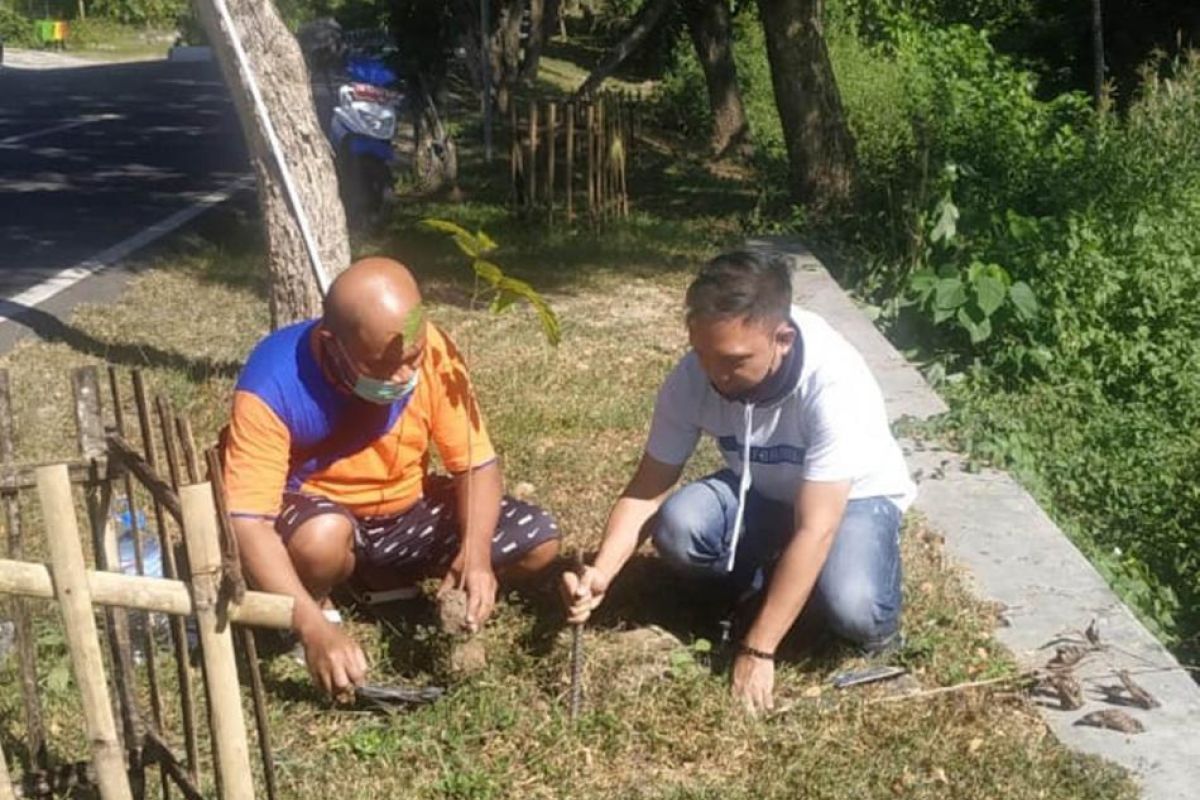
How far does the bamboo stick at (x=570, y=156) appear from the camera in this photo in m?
11.7

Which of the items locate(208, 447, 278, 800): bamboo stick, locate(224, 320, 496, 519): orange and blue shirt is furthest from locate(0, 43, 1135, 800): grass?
locate(208, 447, 278, 800): bamboo stick

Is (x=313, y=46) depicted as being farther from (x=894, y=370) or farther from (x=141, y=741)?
(x=141, y=741)

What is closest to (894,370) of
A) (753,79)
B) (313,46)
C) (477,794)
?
(477,794)

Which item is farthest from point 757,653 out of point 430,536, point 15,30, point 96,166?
point 15,30

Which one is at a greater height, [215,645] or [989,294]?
[215,645]

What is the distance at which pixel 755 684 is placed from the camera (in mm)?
4219

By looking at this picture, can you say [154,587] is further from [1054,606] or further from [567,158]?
[567,158]

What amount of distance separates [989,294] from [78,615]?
20.0 feet

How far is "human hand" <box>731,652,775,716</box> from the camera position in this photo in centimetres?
421

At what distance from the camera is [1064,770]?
3.91 metres

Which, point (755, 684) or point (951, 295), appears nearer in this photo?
point (755, 684)

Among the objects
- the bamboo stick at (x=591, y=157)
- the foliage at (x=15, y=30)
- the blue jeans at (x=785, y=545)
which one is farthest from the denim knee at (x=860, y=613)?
the foliage at (x=15, y=30)

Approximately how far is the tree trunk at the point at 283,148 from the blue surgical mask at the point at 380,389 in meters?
3.16

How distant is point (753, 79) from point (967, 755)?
21002mm
